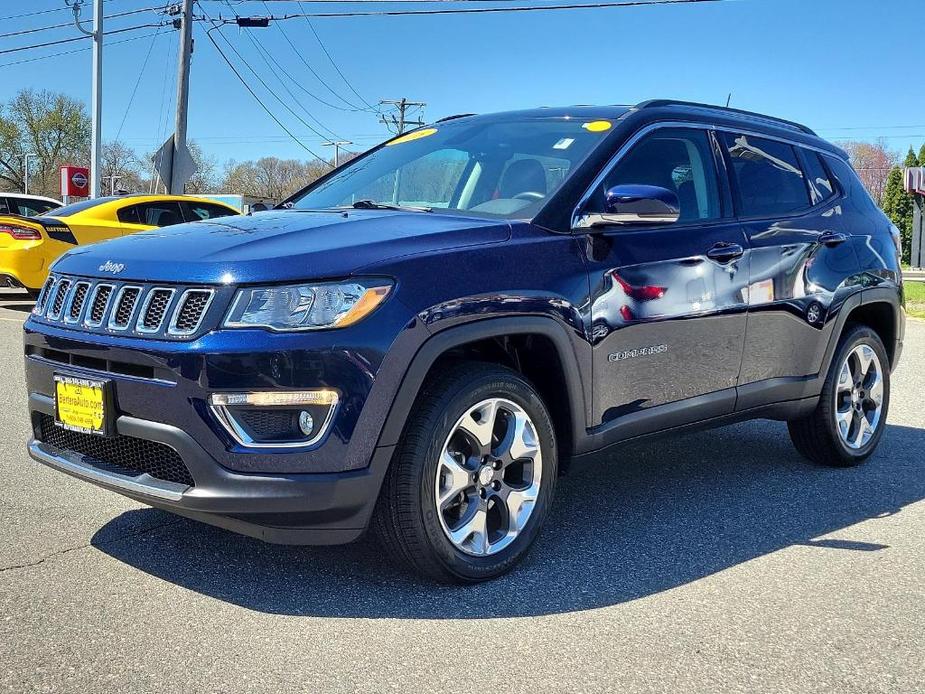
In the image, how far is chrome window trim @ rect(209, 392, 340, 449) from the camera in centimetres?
318

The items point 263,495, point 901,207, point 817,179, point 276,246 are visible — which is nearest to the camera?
point 263,495

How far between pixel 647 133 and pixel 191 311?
7.50ft

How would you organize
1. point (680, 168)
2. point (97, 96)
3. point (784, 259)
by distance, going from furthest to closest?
point (97, 96)
point (784, 259)
point (680, 168)

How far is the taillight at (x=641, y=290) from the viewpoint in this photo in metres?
4.05

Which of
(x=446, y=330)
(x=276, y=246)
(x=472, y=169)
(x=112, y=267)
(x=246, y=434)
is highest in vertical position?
(x=472, y=169)

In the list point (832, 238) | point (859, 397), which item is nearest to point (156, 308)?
point (832, 238)

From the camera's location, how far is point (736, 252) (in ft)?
15.3

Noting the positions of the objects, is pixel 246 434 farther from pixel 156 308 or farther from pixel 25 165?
pixel 25 165

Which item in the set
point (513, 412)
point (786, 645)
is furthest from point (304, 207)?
point (786, 645)

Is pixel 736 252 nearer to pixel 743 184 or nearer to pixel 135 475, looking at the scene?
pixel 743 184

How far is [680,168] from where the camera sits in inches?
185

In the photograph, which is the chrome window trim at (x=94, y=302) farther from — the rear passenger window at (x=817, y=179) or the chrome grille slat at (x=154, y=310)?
the rear passenger window at (x=817, y=179)

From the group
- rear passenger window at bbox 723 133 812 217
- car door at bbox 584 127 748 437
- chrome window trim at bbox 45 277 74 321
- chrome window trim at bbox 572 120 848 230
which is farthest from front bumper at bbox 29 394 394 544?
rear passenger window at bbox 723 133 812 217

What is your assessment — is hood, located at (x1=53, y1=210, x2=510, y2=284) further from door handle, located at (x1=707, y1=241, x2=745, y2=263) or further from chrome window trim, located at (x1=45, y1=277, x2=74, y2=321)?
door handle, located at (x1=707, y1=241, x2=745, y2=263)
